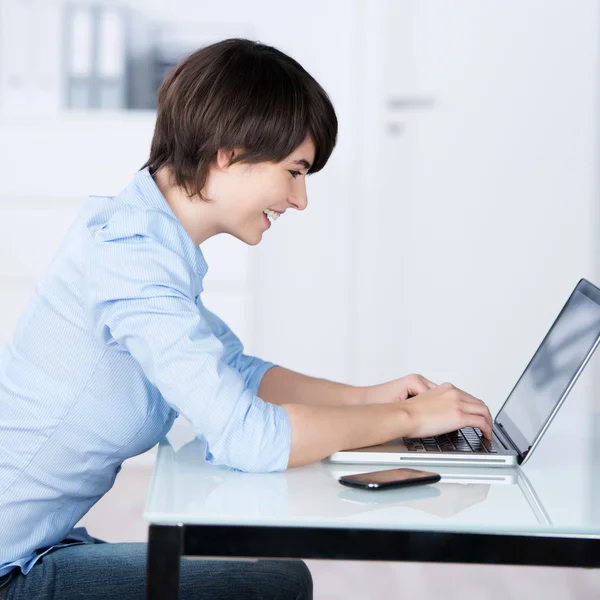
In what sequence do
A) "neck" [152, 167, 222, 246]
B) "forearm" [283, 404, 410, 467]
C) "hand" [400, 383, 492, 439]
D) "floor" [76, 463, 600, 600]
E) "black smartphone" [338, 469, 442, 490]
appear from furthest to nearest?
"floor" [76, 463, 600, 600] < "neck" [152, 167, 222, 246] < "hand" [400, 383, 492, 439] < "forearm" [283, 404, 410, 467] < "black smartphone" [338, 469, 442, 490]

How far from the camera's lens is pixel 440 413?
1.25 metres

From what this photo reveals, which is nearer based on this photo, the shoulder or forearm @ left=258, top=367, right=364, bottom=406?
the shoulder

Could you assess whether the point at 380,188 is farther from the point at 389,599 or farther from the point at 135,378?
the point at 135,378

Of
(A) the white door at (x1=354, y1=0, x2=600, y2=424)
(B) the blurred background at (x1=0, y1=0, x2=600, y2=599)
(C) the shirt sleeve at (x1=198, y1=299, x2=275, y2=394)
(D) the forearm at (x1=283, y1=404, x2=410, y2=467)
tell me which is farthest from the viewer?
(A) the white door at (x1=354, y1=0, x2=600, y2=424)

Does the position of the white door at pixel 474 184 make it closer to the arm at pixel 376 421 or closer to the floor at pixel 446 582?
the floor at pixel 446 582

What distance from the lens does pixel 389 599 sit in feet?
7.53

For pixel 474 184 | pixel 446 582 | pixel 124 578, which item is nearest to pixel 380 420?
pixel 124 578

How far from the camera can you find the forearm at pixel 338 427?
113 cm

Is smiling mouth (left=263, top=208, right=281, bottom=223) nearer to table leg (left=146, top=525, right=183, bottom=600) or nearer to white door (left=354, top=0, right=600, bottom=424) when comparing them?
table leg (left=146, top=525, right=183, bottom=600)

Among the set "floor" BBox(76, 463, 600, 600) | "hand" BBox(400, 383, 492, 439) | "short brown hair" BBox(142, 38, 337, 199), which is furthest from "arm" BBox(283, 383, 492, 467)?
"floor" BBox(76, 463, 600, 600)

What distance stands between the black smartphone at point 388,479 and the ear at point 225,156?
0.45 m

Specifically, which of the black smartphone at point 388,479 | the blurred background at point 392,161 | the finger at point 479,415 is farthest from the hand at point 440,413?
the blurred background at point 392,161

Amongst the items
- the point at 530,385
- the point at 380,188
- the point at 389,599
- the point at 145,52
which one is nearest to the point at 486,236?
the point at 380,188

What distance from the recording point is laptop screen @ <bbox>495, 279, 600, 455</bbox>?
126 cm
